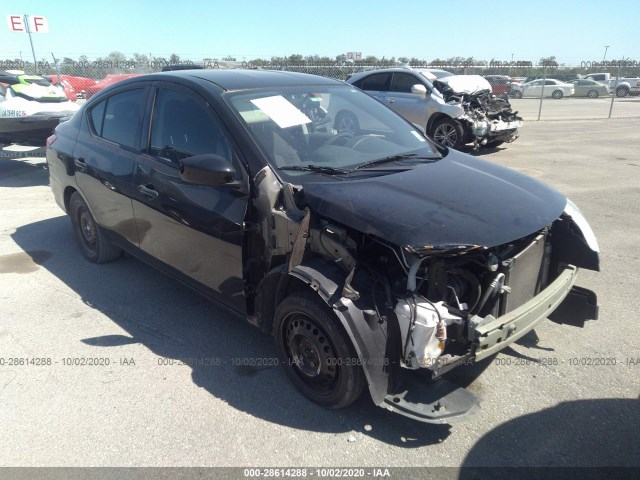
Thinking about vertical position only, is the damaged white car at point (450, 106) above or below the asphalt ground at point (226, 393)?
above

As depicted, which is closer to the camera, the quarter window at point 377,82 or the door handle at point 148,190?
the door handle at point 148,190

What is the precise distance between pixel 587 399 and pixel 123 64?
989 inches

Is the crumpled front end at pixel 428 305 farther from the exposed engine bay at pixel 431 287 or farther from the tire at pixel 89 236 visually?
the tire at pixel 89 236

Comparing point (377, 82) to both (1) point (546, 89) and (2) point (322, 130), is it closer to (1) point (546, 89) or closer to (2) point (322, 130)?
(2) point (322, 130)

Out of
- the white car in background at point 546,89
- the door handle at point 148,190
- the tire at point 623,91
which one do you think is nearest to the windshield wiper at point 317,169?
the door handle at point 148,190

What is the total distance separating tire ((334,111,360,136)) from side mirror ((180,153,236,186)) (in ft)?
3.29

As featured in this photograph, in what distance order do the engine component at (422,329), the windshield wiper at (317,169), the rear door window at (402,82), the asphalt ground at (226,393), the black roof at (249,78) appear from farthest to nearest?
the rear door window at (402,82) < the black roof at (249,78) < the windshield wiper at (317,169) < the asphalt ground at (226,393) < the engine component at (422,329)

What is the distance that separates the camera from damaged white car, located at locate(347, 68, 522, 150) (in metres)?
10.3

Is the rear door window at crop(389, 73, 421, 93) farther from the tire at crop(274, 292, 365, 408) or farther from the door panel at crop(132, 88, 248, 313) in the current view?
the tire at crop(274, 292, 365, 408)

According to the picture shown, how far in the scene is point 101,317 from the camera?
4.02m

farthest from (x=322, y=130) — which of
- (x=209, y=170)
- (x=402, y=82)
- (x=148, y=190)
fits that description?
(x=402, y=82)

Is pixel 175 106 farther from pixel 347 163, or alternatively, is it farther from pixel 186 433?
pixel 186 433

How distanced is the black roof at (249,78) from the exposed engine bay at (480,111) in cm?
695

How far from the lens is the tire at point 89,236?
4832 mm
